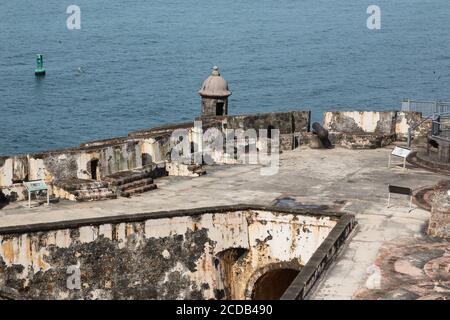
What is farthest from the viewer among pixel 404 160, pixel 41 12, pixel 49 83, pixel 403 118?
pixel 41 12

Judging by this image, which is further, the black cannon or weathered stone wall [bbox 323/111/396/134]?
weathered stone wall [bbox 323/111/396/134]

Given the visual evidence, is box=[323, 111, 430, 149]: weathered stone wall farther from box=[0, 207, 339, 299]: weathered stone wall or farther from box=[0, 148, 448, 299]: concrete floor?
box=[0, 207, 339, 299]: weathered stone wall

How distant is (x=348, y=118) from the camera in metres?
42.2

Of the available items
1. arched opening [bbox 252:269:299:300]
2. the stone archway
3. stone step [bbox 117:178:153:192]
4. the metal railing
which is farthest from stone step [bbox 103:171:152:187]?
Answer: the metal railing

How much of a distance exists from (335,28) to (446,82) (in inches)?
1701

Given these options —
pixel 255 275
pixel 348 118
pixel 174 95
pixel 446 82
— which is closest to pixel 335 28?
pixel 446 82

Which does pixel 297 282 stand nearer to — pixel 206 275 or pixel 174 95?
pixel 206 275

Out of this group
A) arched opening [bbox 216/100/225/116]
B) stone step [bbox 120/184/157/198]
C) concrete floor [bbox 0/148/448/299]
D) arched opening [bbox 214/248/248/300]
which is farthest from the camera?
arched opening [bbox 216/100/225/116]

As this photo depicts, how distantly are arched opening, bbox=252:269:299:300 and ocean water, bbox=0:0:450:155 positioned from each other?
47.5 meters

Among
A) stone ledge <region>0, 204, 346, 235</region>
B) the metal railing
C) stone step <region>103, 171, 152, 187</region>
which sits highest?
the metal railing

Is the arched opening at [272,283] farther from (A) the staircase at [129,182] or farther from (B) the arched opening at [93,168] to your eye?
(B) the arched opening at [93,168]

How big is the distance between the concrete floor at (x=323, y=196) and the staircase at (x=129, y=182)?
1.57 feet

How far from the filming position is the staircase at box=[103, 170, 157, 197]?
3159 centimetres

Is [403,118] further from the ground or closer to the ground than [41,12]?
closer to the ground
